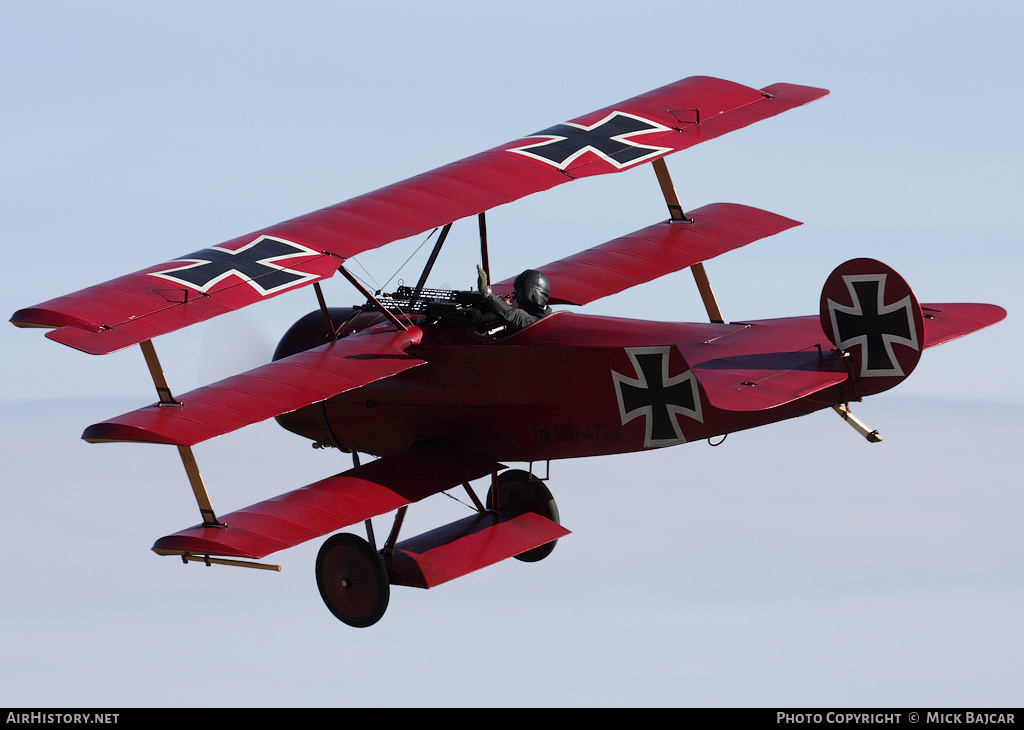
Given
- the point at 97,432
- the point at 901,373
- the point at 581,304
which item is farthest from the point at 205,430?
the point at 901,373

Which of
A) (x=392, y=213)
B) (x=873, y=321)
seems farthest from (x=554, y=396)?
(x=873, y=321)

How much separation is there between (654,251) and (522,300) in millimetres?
2194

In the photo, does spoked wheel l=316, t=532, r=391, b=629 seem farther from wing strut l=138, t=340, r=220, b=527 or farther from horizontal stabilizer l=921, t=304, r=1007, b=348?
horizontal stabilizer l=921, t=304, r=1007, b=348

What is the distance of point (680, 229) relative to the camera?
20453 mm

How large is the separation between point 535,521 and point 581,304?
7.37 feet

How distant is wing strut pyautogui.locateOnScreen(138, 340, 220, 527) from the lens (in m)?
16.5

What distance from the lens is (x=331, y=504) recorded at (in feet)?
57.0

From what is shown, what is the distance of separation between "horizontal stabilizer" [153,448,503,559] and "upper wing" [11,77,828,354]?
1.95 meters

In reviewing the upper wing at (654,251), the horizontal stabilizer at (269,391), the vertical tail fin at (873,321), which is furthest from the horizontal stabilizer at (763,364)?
the horizontal stabilizer at (269,391)

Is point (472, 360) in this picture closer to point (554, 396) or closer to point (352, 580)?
point (554, 396)

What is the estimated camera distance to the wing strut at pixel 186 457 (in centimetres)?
1652

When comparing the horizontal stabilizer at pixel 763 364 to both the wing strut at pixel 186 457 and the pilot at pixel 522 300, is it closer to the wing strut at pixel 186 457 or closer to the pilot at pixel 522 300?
the pilot at pixel 522 300

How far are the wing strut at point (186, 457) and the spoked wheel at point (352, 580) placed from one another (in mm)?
1517

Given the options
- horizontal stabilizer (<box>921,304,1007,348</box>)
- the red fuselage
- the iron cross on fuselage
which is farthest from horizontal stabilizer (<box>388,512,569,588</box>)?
horizontal stabilizer (<box>921,304,1007,348</box>)
